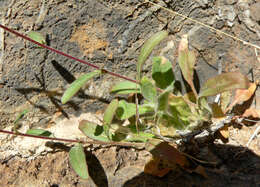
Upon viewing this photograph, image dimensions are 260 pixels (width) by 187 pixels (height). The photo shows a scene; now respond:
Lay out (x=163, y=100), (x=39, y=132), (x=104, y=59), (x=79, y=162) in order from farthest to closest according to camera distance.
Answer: (x=104, y=59)
(x=39, y=132)
(x=79, y=162)
(x=163, y=100)

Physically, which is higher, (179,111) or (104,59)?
(104,59)

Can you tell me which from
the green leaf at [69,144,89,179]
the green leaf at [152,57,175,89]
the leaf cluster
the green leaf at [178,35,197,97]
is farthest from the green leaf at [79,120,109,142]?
the green leaf at [178,35,197,97]

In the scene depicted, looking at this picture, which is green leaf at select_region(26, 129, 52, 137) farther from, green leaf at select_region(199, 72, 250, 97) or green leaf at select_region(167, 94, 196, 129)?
green leaf at select_region(199, 72, 250, 97)

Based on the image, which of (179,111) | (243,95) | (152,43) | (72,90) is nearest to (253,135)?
(243,95)

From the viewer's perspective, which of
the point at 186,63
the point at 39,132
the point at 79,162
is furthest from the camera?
the point at 39,132

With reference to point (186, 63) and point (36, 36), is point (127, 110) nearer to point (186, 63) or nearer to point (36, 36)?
point (186, 63)

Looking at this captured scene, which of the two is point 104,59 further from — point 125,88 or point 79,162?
point 79,162

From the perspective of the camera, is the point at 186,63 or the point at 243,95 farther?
the point at 243,95

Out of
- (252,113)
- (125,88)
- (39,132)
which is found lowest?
(39,132)
